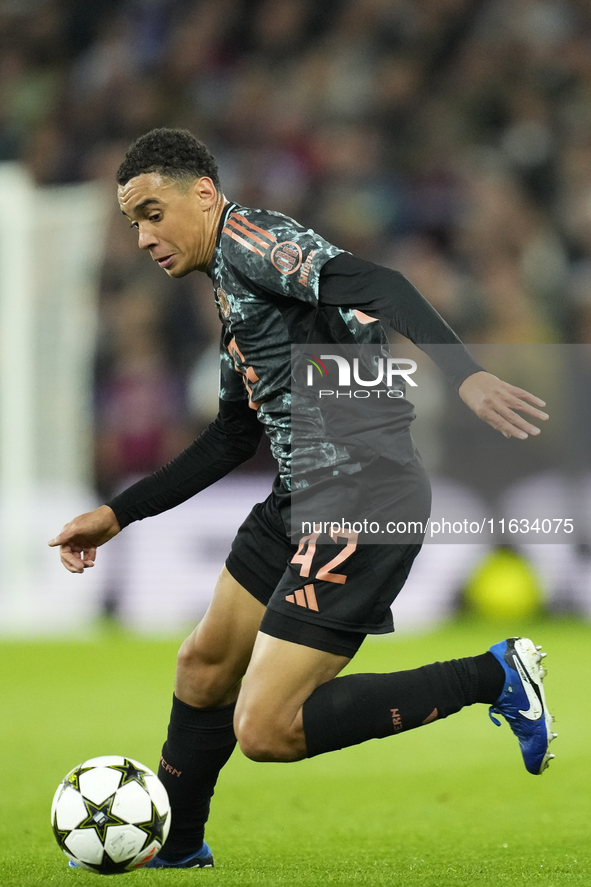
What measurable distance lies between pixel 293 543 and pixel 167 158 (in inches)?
42.0

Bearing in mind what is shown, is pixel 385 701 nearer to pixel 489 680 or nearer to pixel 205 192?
pixel 489 680

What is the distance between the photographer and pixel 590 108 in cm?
977

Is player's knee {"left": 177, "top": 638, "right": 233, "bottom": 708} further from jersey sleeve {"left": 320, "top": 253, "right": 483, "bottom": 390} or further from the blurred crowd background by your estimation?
the blurred crowd background

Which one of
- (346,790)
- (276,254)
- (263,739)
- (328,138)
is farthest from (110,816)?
(328,138)

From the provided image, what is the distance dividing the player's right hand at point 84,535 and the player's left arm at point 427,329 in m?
0.95

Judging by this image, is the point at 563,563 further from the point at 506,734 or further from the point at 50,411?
the point at 50,411

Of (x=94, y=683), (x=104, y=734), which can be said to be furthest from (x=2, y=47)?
(x=104, y=734)

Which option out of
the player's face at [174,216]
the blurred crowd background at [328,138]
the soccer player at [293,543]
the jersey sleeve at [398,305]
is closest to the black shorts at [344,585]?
the soccer player at [293,543]

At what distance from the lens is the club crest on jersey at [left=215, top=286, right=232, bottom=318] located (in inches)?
124

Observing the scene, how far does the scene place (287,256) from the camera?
9.75 feet

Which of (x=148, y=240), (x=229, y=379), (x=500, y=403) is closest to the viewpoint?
(x=500, y=403)

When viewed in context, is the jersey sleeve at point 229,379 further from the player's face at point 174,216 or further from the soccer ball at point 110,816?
the soccer ball at point 110,816

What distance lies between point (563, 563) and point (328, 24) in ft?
18.6

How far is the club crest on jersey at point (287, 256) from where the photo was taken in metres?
2.96
